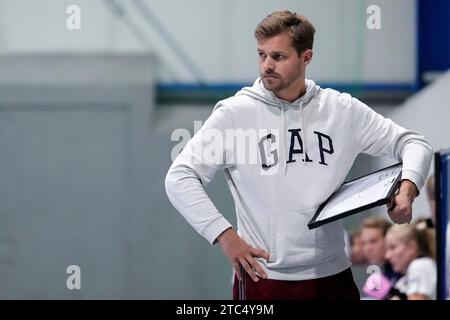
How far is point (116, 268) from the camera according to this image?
10.1 ft

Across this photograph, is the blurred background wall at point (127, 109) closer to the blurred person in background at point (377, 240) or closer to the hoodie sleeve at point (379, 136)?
the blurred person in background at point (377, 240)

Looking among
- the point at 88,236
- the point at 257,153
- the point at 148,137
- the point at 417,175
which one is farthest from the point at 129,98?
the point at 417,175

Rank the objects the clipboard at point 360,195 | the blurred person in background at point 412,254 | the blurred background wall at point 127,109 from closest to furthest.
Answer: the clipboard at point 360,195 < the blurred background wall at point 127,109 < the blurred person in background at point 412,254

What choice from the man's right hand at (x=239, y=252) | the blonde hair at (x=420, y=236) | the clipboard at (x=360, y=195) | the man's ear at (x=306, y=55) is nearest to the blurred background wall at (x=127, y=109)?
the blonde hair at (x=420, y=236)

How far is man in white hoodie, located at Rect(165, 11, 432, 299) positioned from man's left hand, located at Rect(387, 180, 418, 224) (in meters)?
0.04

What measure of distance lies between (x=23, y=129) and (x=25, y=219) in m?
0.29

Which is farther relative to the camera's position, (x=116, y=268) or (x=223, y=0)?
(x=116, y=268)

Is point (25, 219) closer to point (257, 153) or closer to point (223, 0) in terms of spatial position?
point (223, 0)

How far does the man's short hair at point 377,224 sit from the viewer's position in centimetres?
312

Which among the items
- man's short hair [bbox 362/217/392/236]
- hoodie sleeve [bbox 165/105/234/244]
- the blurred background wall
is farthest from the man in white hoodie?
man's short hair [bbox 362/217/392/236]

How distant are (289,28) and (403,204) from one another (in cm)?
43

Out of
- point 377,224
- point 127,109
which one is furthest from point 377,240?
point 127,109

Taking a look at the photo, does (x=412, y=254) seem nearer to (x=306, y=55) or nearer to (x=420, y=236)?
(x=420, y=236)

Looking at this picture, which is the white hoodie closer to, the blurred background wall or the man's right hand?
the man's right hand
